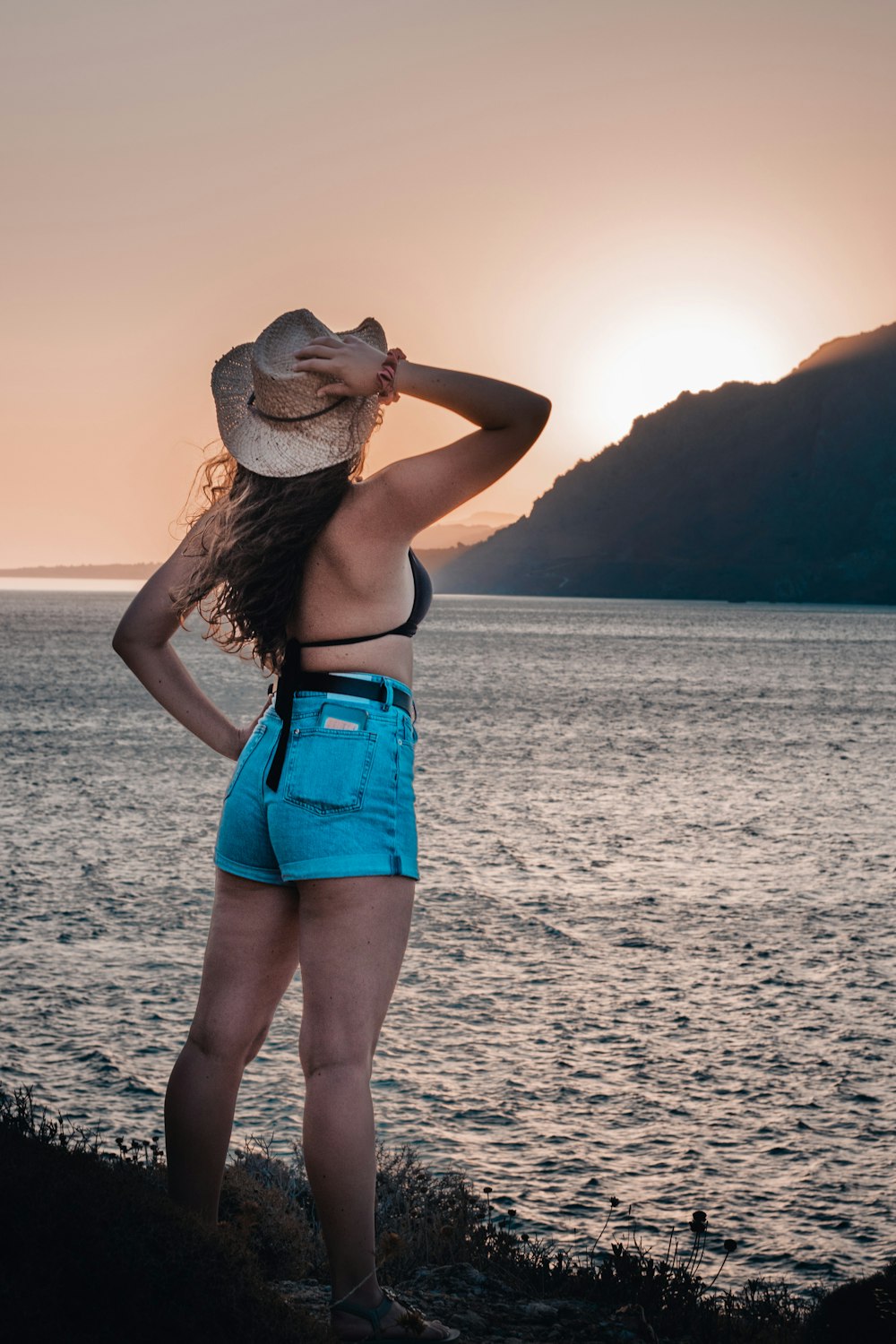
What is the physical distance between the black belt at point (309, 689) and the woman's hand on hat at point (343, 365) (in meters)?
0.57

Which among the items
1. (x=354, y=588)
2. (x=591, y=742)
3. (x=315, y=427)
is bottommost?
(x=591, y=742)

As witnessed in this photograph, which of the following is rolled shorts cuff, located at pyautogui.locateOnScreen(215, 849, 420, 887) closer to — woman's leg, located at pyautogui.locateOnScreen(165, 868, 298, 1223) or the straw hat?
woman's leg, located at pyautogui.locateOnScreen(165, 868, 298, 1223)

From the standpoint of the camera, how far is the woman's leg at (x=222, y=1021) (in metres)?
2.73

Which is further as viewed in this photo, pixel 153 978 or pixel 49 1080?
pixel 153 978

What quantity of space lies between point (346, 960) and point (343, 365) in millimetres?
1196

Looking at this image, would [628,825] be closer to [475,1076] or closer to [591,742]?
[475,1076]

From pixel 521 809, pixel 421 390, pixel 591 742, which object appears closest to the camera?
pixel 421 390

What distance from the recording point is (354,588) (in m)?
2.61

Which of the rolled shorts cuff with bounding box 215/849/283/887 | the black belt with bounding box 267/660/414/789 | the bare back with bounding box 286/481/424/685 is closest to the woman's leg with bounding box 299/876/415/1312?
the rolled shorts cuff with bounding box 215/849/283/887

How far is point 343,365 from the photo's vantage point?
2588mm

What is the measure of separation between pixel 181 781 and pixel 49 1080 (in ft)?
49.3

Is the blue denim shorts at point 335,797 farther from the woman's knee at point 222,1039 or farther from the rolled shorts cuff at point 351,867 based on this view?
the woman's knee at point 222,1039

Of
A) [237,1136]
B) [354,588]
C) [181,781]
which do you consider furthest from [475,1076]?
[181,781]

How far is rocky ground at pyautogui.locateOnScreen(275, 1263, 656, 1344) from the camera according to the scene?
3.49 meters
